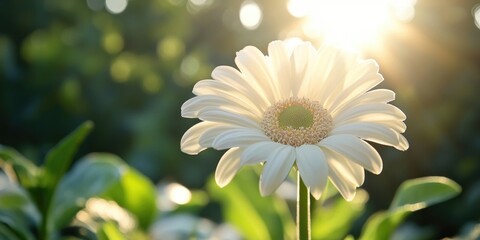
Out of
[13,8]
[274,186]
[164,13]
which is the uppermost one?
[13,8]

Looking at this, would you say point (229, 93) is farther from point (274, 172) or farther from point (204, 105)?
point (274, 172)

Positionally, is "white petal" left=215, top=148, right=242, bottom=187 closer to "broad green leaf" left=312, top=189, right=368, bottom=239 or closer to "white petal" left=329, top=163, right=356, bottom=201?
"white petal" left=329, top=163, right=356, bottom=201

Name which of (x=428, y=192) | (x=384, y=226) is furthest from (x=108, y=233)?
A: (x=428, y=192)

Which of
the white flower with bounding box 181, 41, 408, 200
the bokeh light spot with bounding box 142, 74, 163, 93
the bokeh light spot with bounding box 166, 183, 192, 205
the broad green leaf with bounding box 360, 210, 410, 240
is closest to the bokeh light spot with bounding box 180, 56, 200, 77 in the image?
the bokeh light spot with bounding box 142, 74, 163, 93

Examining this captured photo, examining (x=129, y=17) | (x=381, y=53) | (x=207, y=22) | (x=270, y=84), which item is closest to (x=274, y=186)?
(x=270, y=84)

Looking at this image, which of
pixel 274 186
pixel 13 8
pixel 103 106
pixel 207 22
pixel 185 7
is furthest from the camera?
pixel 207 22

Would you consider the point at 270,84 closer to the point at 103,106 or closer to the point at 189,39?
the point at 103,106

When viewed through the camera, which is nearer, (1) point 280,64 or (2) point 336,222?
(1) point 280,64
